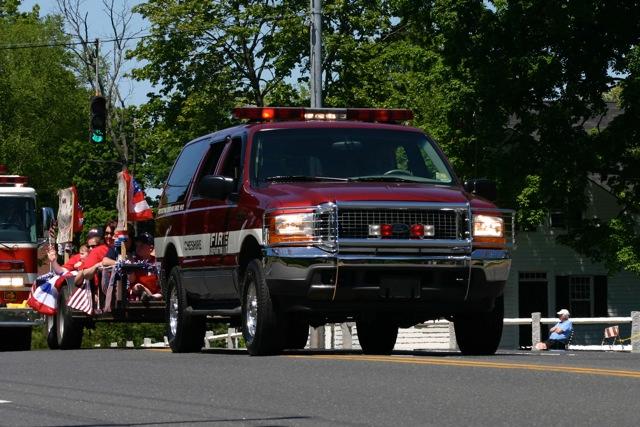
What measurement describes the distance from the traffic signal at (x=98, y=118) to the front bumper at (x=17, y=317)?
237 inches

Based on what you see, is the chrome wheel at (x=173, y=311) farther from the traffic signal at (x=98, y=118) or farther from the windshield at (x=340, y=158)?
the traffic signal at (x=98, y=118)

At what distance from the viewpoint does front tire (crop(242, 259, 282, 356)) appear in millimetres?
15344

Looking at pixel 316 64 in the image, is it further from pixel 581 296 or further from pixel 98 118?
pixel 581 296

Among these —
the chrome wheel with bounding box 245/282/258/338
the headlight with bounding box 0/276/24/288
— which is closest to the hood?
the chrome wheel with bounding box 245/282/258/338

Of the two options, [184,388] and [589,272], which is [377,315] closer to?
[184,388]

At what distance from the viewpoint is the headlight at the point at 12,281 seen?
24562 mm

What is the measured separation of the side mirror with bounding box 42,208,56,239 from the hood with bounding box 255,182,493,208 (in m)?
9.23

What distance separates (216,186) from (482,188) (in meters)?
2.52

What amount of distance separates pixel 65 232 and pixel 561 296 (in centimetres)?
2716

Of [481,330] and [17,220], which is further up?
[17,220]

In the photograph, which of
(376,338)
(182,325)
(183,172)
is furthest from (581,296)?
(182,325)

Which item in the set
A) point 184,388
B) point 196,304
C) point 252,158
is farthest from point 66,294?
A: point 184,388

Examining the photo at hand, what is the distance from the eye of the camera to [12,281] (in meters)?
24.6

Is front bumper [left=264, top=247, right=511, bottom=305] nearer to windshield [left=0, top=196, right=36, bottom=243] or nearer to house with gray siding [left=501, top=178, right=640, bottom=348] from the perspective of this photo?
windshield [left=0, top=196, right=36, bottom=243]
